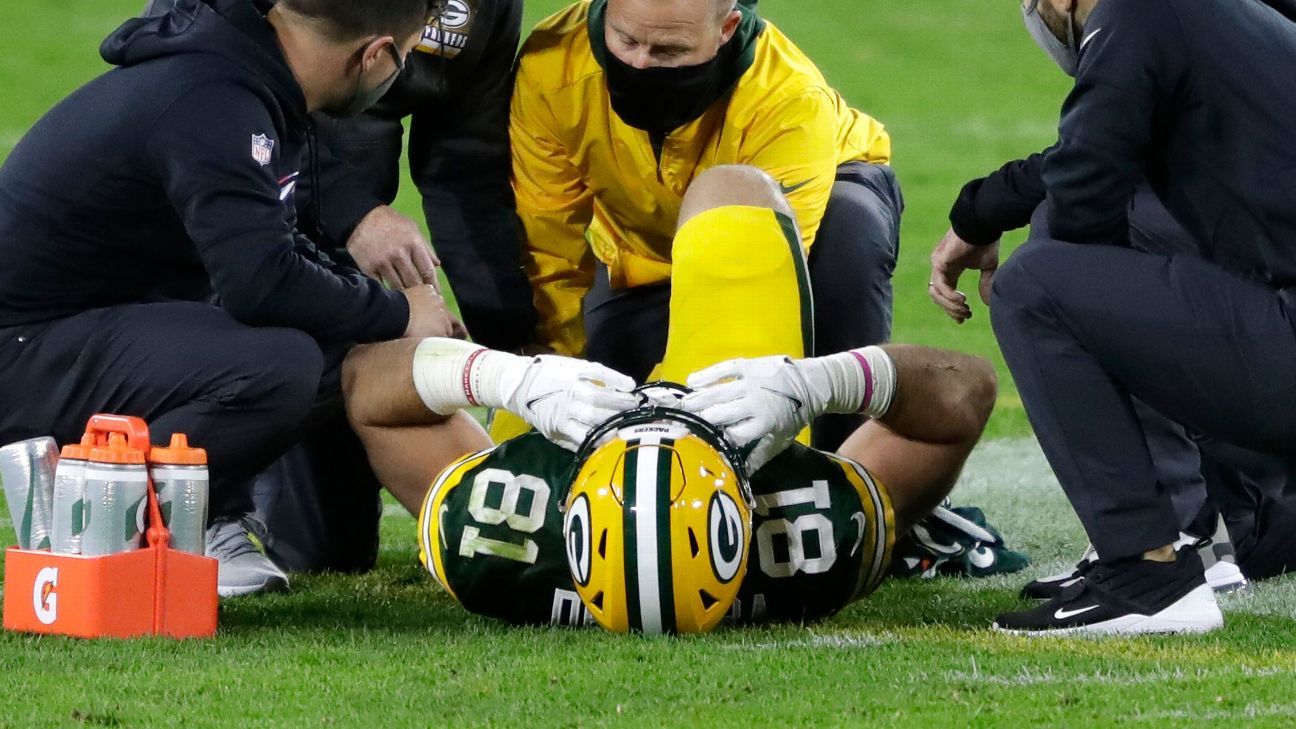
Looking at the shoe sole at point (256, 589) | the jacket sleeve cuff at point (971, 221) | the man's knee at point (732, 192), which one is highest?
the man's knee at point (732, 192)

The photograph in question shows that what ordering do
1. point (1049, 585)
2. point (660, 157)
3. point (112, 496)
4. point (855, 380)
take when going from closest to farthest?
1. point (112, 496)
2. point (855, 380)
3. point (1049, 585)
4. point (660, 157)

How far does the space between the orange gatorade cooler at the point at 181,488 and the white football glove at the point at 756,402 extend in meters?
0.86

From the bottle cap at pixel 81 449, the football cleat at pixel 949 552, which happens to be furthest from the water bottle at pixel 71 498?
the football cleat at pixel 949 552

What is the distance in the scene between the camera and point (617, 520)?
10.8 ft

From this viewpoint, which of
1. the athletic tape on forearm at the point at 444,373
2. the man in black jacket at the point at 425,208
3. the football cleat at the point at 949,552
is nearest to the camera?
the athletic tape on forearm at the point at 444,373

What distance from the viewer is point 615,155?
4.84 m

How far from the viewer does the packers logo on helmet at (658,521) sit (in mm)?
3287

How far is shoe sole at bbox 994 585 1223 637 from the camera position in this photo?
356cm

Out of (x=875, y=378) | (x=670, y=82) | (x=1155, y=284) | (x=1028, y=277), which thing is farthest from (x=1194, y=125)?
(x=670, y=82)

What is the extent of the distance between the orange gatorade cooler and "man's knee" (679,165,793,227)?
1.03 meters

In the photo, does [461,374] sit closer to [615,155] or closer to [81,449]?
[81,449]

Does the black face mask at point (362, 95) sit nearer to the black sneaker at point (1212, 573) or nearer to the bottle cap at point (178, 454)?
the bottle cap at point (178, 454)

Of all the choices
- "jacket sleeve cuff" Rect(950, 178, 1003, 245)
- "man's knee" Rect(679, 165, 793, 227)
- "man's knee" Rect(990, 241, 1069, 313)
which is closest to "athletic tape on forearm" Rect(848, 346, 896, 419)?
"man's knee" Rect(990, 241, 1069, 313)

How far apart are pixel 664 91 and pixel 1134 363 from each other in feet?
4.49
